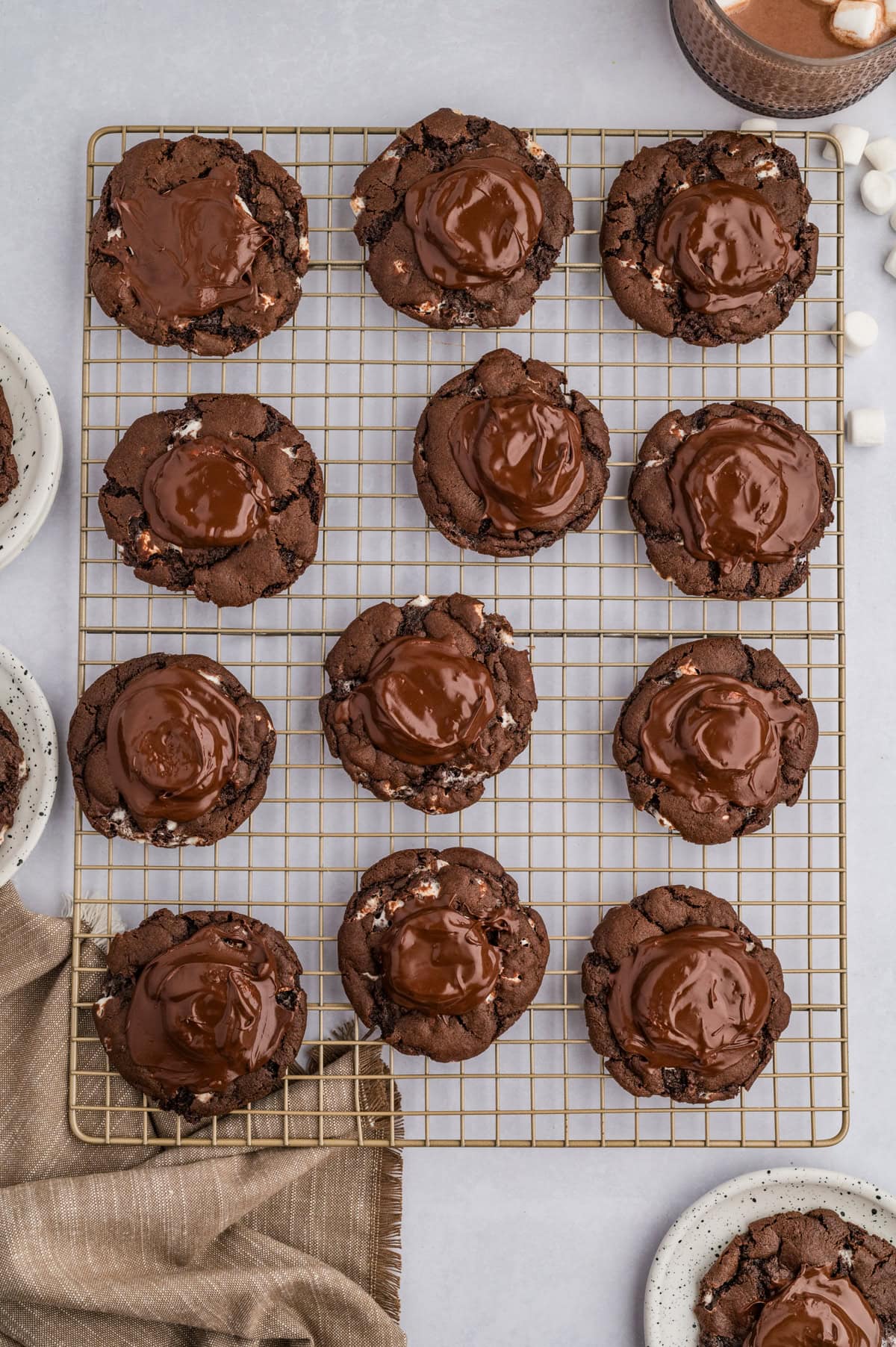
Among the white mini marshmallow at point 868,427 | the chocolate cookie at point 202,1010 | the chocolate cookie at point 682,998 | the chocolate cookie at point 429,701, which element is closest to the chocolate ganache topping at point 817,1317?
the chocolate cookie at point 682,998

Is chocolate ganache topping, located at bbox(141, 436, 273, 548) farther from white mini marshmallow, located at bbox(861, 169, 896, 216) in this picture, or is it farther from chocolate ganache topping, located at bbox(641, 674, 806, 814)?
white mini marshmallow, located at bbox(861, 169, 896, 216)

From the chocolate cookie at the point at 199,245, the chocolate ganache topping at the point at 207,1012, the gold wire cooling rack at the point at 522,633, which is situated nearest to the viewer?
the chocolate ganache topping at the point at 207,1012

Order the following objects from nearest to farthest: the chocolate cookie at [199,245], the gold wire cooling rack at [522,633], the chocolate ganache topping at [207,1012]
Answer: the chocolate ganache topping at [207,1012], the chocolate cookie at [199,245], the gold wire cooling rack at [522,633]

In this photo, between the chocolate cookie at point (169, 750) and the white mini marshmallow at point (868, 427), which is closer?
the chocolate cookie at point (169, 750)

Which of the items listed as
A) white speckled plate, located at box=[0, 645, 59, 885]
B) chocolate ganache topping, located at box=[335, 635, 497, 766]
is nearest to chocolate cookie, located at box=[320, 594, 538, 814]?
chocolate ganache topping, located at box=[335, 635, 497, 766]

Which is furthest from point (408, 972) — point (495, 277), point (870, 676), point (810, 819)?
point (495, 277)

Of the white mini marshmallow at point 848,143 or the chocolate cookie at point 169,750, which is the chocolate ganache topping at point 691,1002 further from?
the white mini marshmallow at point 848,143

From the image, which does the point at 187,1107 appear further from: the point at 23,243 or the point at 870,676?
the point at 23,243
